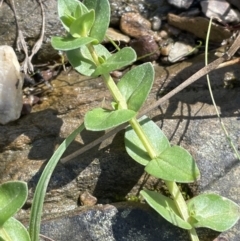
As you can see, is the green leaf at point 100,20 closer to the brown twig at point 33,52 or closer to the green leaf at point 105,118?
the green leaf at point 105,118

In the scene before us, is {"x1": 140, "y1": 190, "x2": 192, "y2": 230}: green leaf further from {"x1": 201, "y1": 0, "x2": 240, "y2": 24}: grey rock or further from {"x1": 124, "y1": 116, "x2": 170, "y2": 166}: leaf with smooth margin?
{"x1": 201, "y1": 0, "x2": 240, "y2": 24}: grey rock

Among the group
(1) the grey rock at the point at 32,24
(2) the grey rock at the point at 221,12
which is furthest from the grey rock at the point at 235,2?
(1) the grey rock at the point at 32,24

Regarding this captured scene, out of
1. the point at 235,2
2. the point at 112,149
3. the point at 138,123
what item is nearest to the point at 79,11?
the point at 138,123

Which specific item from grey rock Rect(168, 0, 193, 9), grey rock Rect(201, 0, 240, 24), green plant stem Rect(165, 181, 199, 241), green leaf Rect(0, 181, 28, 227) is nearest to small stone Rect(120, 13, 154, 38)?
grey rock Rect(168, 0, 193, 9)

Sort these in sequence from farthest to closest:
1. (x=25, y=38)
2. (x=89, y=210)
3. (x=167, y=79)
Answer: (x=25, y=38) < (x=167, y=79) < (x=89, y=210)

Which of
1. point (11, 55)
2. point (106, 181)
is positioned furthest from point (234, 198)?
point (11, 55)

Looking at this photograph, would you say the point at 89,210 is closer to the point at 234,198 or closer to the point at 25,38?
the point at 234,198
